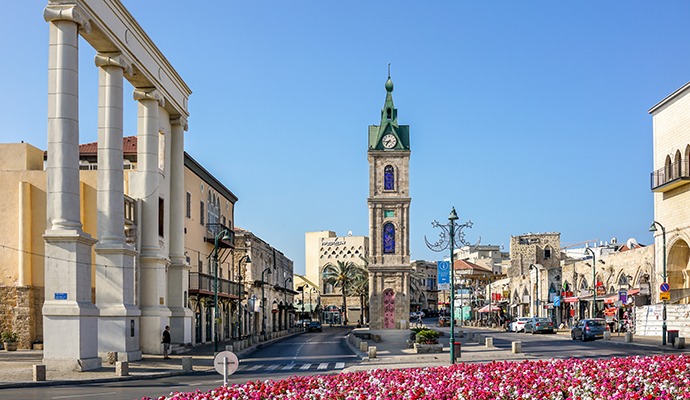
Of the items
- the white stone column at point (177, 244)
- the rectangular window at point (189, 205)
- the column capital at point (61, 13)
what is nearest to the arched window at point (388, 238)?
the rectangular window at point (189, 205)

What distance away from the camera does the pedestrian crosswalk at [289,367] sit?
1057 inches

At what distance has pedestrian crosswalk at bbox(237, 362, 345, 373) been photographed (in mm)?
26859

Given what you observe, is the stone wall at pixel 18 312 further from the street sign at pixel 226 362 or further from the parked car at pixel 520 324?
the parked car at pixel 520 324

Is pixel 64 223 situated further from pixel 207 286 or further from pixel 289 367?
pixel 207 286

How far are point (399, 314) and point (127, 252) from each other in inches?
1882

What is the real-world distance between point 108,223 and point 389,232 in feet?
157

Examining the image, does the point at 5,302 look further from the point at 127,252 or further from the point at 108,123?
the point at 108,123

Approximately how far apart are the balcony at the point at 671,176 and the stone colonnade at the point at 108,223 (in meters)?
29.5

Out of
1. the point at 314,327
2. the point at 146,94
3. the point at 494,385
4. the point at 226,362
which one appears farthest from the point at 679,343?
the point at 314,327

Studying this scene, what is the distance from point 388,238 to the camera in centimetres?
7425

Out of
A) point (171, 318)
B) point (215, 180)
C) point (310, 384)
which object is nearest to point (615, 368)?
point (310, 384)

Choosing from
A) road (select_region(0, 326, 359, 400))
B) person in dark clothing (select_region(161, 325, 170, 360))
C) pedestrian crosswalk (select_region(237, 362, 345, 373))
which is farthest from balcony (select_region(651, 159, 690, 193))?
person in dark clothing (select_region(161, 325, 170, 360))

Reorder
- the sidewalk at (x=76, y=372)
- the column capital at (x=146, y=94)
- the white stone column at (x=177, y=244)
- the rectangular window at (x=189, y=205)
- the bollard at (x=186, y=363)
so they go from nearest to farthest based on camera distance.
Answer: the sidewalk at (x=76, y=372), the bollard at (x=186, y=363), the column capital at (x=146, y=94), the white stone column at (x=177, y=244), the rectangular window at (x=189, y=205)

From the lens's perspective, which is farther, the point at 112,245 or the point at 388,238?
the point at 388,238
